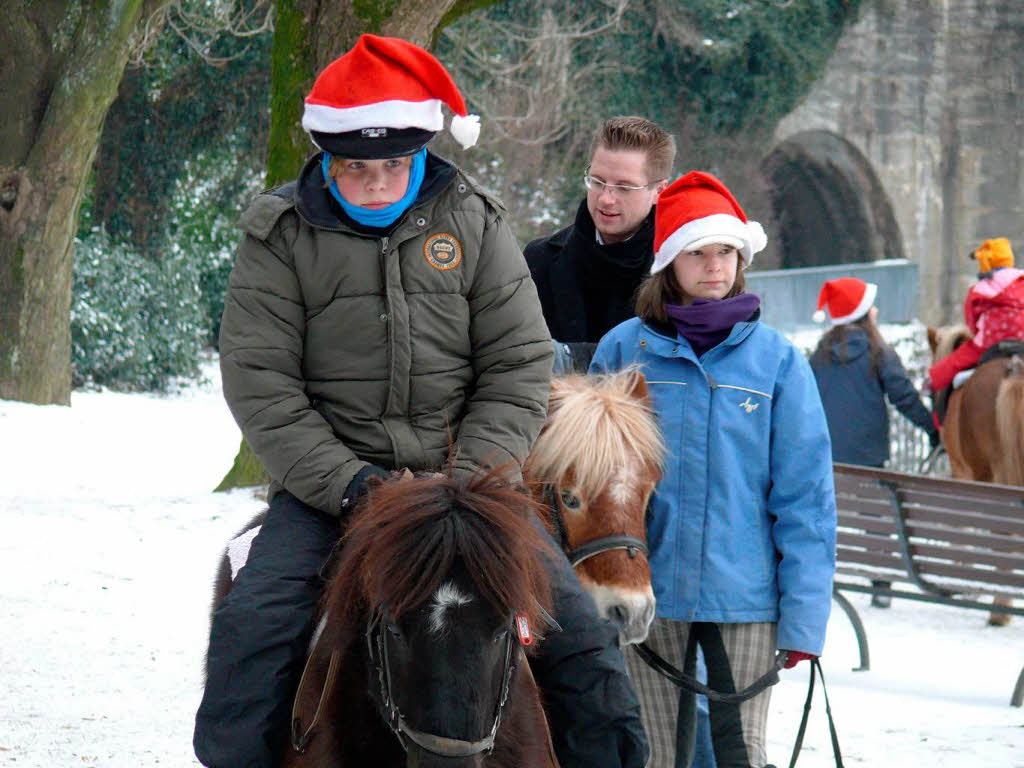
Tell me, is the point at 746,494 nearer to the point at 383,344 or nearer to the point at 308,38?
the point at 383,344

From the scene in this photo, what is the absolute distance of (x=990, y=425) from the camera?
8961mm

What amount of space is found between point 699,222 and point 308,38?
19.6ft

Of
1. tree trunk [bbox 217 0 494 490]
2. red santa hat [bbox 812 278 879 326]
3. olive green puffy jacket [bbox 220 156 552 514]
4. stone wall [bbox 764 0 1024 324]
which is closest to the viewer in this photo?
olive green puffy jacket [bbox 220 156 552 514]

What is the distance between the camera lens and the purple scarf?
12.2 ft

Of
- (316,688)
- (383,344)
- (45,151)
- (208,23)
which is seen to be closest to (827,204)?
(208,23)

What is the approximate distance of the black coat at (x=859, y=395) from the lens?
9008 mm

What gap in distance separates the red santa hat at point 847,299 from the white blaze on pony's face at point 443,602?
696cm

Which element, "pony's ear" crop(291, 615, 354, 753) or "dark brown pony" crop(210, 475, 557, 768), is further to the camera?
"pony's ear" crop(291, 615, 354, 753)

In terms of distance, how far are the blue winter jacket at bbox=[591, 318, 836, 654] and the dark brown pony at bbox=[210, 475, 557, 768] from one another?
950mm

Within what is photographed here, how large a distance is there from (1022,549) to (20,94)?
1072 cm

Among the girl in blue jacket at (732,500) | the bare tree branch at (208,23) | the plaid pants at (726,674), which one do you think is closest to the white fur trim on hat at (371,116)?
the girl in blue jacket at (732,500)

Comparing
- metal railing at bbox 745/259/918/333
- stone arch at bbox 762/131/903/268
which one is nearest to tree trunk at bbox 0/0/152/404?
metal railing at bbox 745/259/918/333

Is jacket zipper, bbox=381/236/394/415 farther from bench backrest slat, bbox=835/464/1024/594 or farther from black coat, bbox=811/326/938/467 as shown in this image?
black coat, bbox=811/326/938/467

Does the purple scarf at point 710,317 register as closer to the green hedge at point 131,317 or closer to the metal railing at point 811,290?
the green hedge at point 131,317
